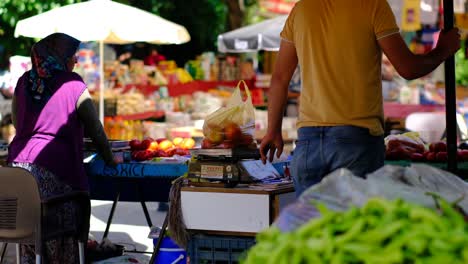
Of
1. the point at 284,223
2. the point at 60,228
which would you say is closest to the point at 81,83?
the point at 60,228

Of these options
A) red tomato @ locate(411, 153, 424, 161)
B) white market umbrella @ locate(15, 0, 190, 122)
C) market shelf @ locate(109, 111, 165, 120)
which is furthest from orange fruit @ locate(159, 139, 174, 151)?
market shelf @ locate(109, 111, 165, 120)

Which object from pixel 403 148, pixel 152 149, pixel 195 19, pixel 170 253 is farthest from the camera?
pixel 195 19

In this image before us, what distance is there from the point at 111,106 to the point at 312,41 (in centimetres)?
913

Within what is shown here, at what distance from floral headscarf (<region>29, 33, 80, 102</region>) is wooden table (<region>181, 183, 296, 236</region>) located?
4.49 feet

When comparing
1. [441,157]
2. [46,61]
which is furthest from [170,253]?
[441,157]

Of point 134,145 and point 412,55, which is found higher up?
point 412,55

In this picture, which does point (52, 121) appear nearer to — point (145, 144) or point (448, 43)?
point (145, 144)

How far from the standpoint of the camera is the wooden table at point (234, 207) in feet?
16.4

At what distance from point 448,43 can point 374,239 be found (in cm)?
221

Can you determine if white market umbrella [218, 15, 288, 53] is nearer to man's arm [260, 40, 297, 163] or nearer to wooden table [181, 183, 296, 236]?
wooden table [181, 183, 296, 236]

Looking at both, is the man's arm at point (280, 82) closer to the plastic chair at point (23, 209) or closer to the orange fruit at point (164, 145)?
the plastic chair at point (23, 209)

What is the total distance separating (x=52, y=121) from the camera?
231 inches

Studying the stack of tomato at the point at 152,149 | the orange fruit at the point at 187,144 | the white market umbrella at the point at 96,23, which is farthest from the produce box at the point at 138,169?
the white market umbrella at the point at 96,23

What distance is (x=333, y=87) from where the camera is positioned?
411 cm
